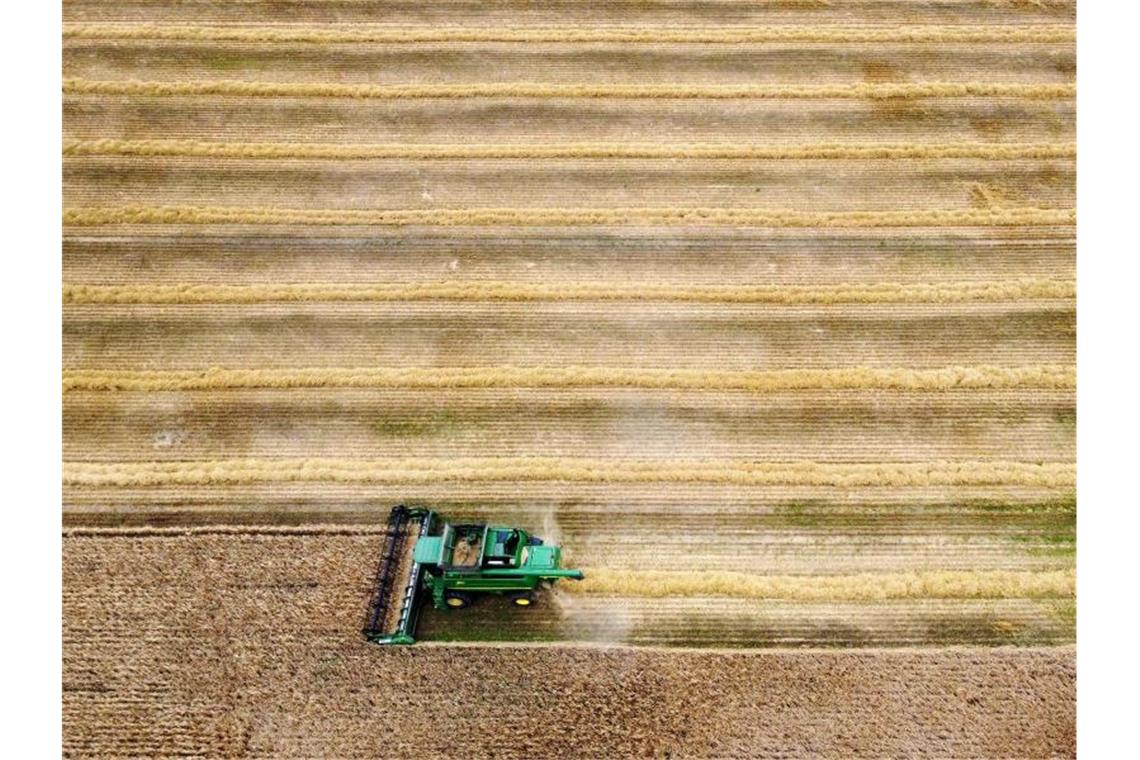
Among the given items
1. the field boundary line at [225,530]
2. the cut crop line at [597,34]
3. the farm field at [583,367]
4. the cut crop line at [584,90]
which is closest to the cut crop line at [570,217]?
the farm field at [583,367]

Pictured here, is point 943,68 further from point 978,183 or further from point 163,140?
point 163,140

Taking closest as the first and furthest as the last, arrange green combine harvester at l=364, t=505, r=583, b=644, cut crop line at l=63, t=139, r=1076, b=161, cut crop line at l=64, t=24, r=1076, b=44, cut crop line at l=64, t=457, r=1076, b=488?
green combine harvester at l=364, t=505, r=583, b=644
cut crop line at l=64, t=457, r=1076, b=488
cut crop line at l=63, t=139, r=1076, b=161
cut crop line at l=64, t=24, r=1076, b=44

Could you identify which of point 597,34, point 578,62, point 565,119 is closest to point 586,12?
point 597,34

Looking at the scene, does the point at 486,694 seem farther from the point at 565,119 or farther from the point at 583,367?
the point at 565,119

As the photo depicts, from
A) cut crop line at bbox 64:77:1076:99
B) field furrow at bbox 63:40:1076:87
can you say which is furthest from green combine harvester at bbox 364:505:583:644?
field furrow at bbox 63:40:1076:87

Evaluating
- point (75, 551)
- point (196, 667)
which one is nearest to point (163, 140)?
point (75, 551)

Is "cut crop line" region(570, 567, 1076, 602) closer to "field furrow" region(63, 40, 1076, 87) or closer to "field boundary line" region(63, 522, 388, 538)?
"field boundary line" region(63, 522, 388, 538)
